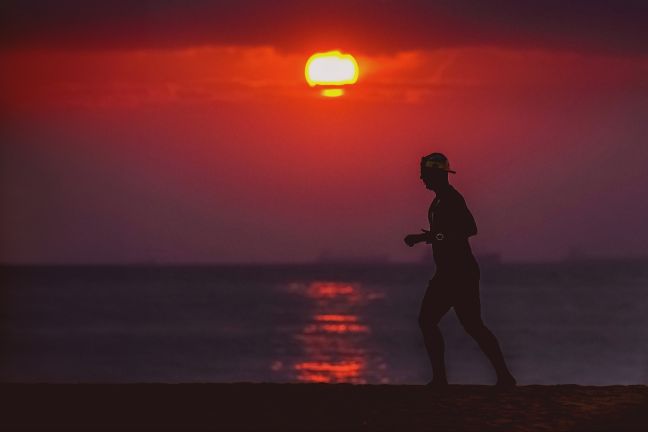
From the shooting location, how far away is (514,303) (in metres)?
164

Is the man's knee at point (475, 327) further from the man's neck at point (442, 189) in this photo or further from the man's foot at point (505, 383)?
the man's neck at point (442, 189)

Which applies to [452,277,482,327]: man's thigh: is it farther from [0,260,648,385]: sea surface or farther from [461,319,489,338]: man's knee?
[0,260,648,385]: sea surface

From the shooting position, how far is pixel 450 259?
12.5 metres

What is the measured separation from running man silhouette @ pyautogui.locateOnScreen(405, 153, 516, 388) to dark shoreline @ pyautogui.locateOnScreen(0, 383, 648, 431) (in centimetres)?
50

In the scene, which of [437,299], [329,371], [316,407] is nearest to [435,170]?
[437,299]

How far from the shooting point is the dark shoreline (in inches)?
420

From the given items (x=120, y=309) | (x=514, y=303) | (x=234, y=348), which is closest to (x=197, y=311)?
(x=120, y=309)

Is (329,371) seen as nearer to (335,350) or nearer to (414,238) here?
(335,350)

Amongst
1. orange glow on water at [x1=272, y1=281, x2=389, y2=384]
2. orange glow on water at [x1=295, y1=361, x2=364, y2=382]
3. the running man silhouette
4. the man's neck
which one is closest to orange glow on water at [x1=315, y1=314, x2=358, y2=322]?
orange glow on water at [x1=272, y1=281, x2=389, y2=384]

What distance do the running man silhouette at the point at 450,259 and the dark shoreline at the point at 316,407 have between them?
504 mm

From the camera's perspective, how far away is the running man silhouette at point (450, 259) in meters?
→ 12.5

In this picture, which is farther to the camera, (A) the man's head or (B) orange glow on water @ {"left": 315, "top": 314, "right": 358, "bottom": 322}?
(B) orange glow on water @ {"left": 315, "top": 314, "right": 358, "bottom": 322}

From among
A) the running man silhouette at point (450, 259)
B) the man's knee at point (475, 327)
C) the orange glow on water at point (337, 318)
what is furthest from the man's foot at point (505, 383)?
the orange glow on water at point (337, 318)

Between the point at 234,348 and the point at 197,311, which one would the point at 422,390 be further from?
the point at 197,311
